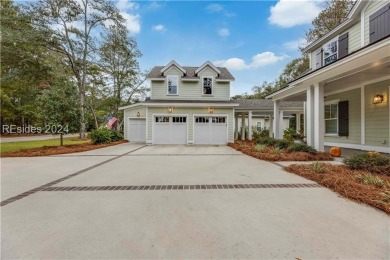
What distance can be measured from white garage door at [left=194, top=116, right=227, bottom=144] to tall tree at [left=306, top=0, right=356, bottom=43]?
41.2 ft

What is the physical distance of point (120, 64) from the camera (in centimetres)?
2175

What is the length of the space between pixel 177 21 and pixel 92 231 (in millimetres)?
12428

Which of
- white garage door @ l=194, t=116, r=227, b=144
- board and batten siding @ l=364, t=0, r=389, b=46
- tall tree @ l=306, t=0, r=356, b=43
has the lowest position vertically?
white garage door @ l=194, t=116, r=227, b=144

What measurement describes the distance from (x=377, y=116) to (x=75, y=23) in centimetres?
2281

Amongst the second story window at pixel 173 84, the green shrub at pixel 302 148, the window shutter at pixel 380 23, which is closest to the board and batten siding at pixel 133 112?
the second story window at pixel 173 84

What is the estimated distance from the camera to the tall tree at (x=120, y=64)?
2033 cm

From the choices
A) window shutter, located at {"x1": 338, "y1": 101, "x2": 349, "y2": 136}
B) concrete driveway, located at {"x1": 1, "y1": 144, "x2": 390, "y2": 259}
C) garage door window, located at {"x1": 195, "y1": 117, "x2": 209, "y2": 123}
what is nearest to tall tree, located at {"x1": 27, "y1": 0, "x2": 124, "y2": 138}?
garage door window, located at {"x1": 195, "y1": 117, "x2": 209, "y2": 123}

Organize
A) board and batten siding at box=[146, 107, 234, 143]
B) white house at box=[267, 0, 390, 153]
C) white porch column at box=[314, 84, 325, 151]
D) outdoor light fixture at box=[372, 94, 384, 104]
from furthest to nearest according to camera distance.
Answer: board and batten siding at box=[146, 107, 234, 143] < white porch column at box=[314, 84, 325, 151] < outdoor light fixture at box=[372, 94, 384, 104] < white house at box=[267, 0, 390, 153]

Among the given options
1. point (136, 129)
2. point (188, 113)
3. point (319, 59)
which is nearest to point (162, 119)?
point (188, 113)

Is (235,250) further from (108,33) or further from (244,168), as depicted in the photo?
(108,33)

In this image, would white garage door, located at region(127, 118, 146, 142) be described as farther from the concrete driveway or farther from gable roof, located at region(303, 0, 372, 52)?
gable roof, located at region(303, 0, 372, 52)

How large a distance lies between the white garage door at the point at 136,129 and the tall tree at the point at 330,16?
17.6 metres

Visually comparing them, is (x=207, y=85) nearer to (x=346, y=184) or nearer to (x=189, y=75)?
(x=189, y=75)

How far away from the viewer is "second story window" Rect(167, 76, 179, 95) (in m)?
15.8
